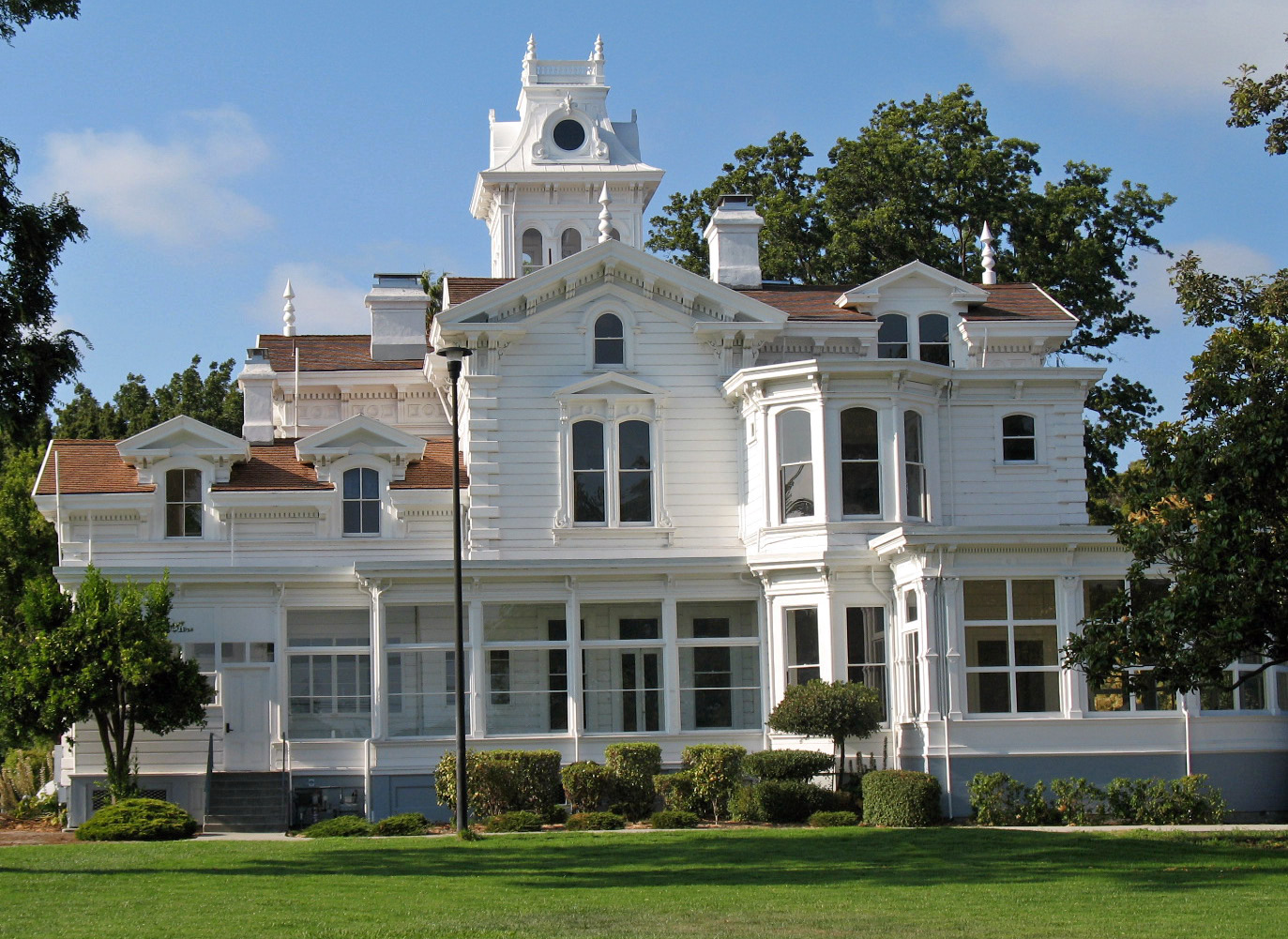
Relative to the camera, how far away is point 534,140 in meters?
46.0

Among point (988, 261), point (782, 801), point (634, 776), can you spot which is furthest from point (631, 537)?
point (988, 261)

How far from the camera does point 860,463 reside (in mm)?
30984

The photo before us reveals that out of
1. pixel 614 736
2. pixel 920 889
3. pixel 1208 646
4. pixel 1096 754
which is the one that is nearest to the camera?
pixel 920 889

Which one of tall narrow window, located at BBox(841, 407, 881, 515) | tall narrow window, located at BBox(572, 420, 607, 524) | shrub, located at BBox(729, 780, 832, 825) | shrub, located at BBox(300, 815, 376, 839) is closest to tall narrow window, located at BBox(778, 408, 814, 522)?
tall narrow window, located at BBox(841, 407, 881, 515)

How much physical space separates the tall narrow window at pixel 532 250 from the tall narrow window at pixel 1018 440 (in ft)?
52.5

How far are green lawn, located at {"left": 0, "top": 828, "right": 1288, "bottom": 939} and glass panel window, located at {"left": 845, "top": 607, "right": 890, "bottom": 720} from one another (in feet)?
18.5

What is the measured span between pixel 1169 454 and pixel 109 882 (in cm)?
1404

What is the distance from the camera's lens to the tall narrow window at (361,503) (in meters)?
34.0

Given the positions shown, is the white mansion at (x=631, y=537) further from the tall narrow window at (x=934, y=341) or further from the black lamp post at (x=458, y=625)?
the black lamp post at (x=458, y=625)

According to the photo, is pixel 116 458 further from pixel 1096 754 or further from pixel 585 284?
pixel 1096 754

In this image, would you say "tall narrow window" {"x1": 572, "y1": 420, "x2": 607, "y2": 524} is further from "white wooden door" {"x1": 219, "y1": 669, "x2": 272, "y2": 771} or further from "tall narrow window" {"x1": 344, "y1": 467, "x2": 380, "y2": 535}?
"white wooden door" {"x1": 219, "y1": 669, "x2": 272, "y2": 771}

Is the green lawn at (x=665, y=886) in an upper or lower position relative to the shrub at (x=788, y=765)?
lower

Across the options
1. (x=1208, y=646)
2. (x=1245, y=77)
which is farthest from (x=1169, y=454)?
(x=1245, y=77)

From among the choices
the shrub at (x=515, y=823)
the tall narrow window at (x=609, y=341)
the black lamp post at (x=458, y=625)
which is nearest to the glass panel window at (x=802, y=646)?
the shrub at (x=515, y=823)
